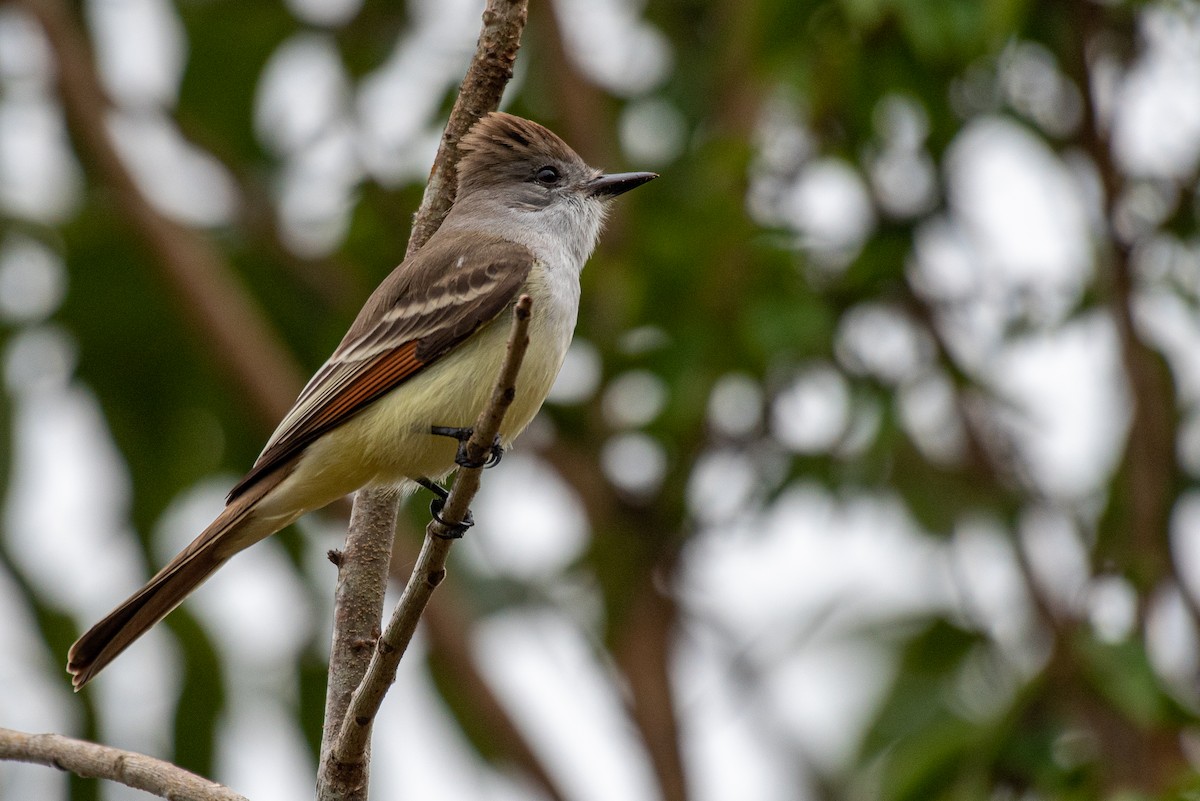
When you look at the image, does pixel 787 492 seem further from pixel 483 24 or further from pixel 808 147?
pixel 483 24

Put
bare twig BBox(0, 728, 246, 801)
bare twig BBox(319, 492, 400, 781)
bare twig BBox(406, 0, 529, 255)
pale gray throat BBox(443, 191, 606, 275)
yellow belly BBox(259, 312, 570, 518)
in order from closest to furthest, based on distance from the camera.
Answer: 1. bare twig BBox(0, 728, 246, 801)
2. bare twig BBox(319, 492, 400, 781)
3. bare twig BBox(406, 0, 529, 255)
4. yellow belly BBox(259, 312, 570, 518)
5. pale gray throat BBox(443, 191, 606, 275)

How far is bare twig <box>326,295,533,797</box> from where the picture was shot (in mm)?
3072

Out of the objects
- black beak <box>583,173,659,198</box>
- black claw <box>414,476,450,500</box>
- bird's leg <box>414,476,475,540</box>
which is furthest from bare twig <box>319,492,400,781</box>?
black beak <box>583,173,659,198</box>

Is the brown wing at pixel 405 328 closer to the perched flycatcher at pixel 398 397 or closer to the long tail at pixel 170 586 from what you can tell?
the perched flycatcher at pixel 398 397

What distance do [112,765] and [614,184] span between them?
2.68 metres

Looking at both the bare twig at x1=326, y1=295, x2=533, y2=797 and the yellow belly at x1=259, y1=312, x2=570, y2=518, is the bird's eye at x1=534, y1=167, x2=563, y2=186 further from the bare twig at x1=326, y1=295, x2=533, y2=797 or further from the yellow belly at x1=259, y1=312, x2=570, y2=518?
the bare twig at x1=326, y1=295, x2=533, y2=797

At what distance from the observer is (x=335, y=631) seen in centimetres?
371

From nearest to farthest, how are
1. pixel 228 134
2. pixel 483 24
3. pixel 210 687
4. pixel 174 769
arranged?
pixel 174 769, pixel 483 24, pixel 210 687, pixel 228 134

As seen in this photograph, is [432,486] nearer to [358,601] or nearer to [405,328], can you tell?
[405,328]

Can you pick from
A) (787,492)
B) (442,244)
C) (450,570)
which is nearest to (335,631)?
(442,244)

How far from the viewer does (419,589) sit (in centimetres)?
309

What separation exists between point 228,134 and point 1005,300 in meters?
3.84

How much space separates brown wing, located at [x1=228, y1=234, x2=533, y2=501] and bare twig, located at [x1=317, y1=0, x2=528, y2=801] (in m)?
0.21

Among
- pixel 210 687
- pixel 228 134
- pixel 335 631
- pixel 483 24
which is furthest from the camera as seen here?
pixel 228 134
